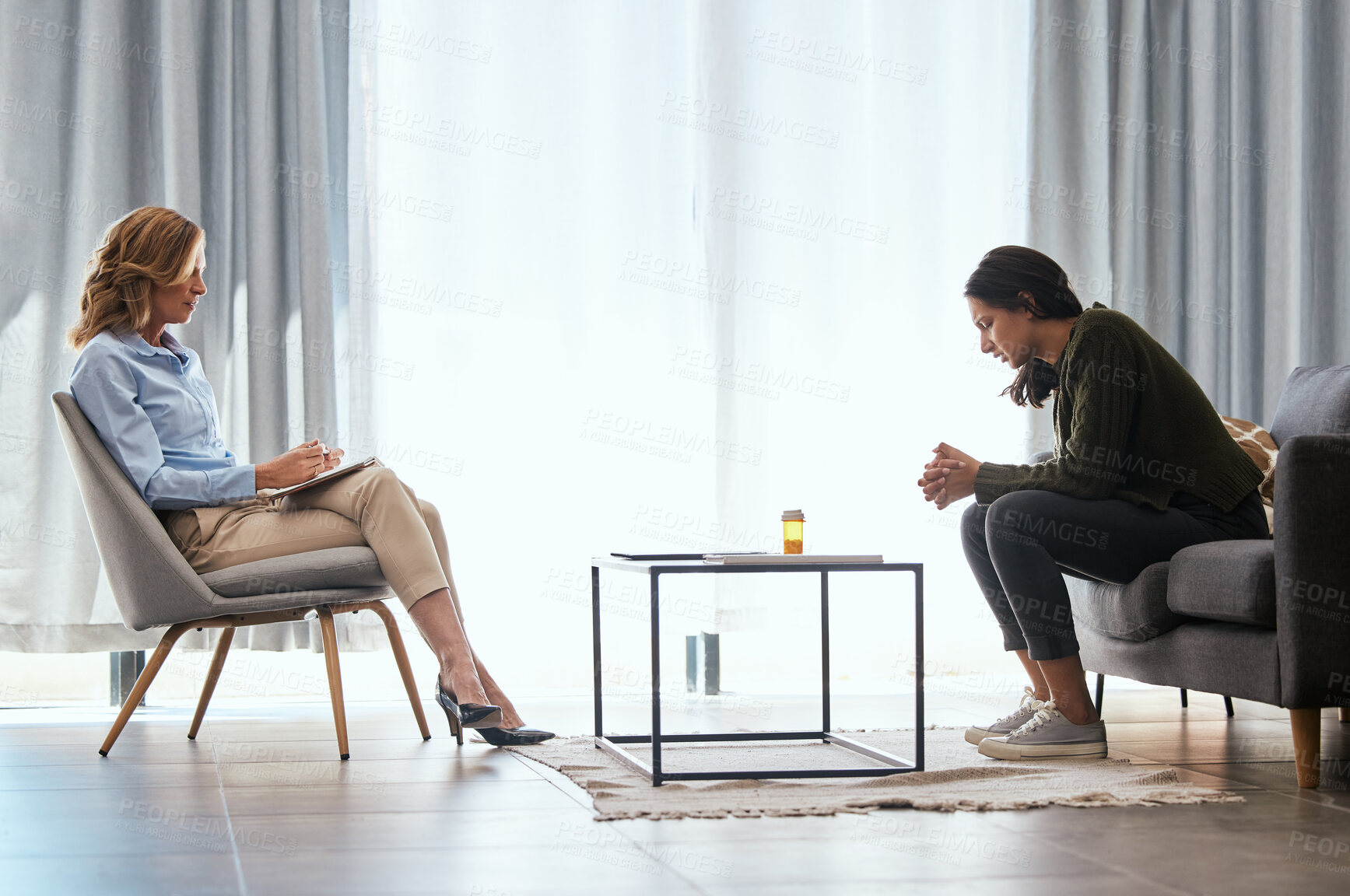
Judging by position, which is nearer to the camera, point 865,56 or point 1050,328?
point 1050,328

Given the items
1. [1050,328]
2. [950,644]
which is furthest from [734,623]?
[1050,328]

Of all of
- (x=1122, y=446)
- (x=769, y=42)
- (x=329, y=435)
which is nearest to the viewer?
(x=1122, y=446)

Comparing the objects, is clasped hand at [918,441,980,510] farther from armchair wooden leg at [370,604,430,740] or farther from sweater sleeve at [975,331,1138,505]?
armchair wooden leg at [370,604,430,740]

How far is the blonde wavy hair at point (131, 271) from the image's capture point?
2.45 metres

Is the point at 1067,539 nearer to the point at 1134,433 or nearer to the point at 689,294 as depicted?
the point at 1134,433

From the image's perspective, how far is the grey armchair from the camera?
2.31m

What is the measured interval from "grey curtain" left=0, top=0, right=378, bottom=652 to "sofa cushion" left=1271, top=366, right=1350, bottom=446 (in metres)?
2.25

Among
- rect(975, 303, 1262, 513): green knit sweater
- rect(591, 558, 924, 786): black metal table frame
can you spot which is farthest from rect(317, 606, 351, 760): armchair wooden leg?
rect(975, 303, 1262, 513): green knit sweater

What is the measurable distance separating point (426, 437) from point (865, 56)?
174 centimetres

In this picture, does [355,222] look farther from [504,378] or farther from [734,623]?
[734,623]

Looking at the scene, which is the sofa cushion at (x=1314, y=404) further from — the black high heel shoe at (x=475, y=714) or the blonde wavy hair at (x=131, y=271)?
the blonde wavy hair at (x=131, y=271)

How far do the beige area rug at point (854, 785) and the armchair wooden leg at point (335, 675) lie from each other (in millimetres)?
321

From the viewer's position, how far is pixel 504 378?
3.51 metres

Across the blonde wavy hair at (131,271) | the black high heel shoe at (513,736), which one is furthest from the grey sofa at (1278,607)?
the blonde wavy hair at (131,271)
